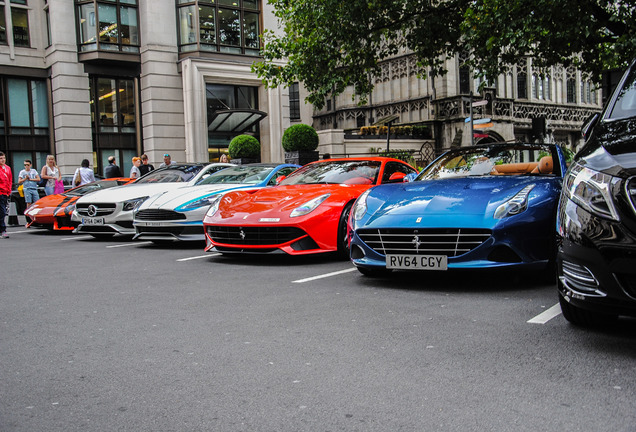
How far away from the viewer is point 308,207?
25.2ft

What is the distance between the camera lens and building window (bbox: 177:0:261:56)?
28.0 meters

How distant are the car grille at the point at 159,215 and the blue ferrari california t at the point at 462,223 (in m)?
4.09

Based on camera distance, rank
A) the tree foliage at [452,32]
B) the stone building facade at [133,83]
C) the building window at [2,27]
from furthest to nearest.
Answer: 1. the stone building facade at [133,83]
2. the building window at [2,27]
3. the tree foliage at [452,32]

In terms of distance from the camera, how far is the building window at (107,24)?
26797mm

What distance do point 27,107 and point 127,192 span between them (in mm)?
19604

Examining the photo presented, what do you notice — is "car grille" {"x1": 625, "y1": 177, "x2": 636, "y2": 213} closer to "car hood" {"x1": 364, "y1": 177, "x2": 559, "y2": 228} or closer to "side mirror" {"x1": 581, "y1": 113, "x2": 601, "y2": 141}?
"side mirror" {"x1": 581, "y1": 113, "x2": 601, "y2": 141}

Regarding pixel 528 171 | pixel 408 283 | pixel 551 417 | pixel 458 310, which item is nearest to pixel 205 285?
pixel 408 283

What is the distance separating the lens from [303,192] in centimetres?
815

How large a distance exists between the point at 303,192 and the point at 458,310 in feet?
11.9

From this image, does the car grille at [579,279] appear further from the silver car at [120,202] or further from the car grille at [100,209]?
the car grille at [100,209]

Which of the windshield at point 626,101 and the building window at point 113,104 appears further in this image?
the building window at point 113,104

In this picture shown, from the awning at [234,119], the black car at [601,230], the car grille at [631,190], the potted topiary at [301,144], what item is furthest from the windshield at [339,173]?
the awning at [234,119]

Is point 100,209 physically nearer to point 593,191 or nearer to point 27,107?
point 593,191

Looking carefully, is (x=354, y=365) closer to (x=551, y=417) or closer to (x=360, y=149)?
(x=551, y=417)
